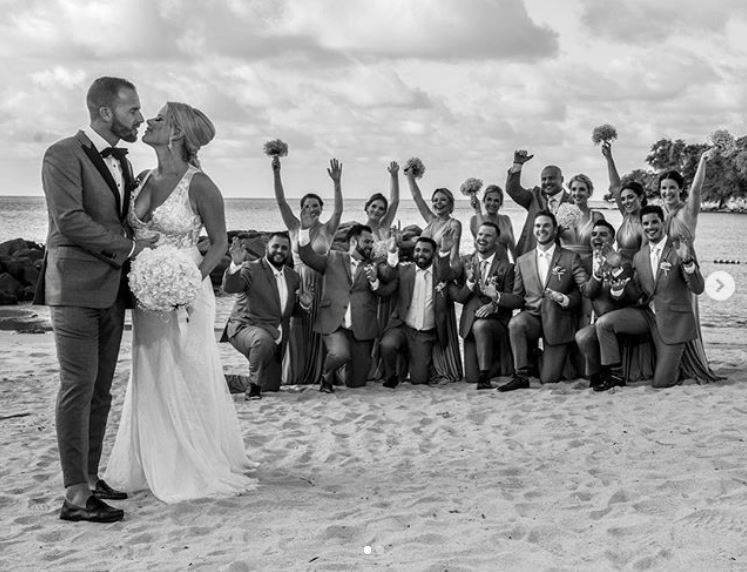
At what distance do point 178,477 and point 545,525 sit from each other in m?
2.02

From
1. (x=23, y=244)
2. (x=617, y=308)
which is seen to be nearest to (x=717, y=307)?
(x=617, y=308)

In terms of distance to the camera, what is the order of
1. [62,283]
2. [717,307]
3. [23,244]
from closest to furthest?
[62,283] → [717,307] → [23,244]

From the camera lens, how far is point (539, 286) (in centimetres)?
896

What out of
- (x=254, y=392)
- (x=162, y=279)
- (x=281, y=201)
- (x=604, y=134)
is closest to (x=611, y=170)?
(x=604, y=134)

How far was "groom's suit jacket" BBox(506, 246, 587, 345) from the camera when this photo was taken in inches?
349

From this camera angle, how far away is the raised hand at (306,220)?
961 centimetres

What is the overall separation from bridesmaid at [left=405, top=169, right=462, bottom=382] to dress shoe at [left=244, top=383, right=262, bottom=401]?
185 cm

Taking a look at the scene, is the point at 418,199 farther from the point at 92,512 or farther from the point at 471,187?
the point at 92,512

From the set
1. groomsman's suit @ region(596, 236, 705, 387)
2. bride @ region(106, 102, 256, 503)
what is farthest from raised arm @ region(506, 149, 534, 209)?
bride @ region(106, 102, 256, 503)

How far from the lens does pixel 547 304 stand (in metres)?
8.85

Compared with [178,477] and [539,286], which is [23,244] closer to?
[539,286]

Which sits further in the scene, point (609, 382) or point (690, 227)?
point (690, 227)

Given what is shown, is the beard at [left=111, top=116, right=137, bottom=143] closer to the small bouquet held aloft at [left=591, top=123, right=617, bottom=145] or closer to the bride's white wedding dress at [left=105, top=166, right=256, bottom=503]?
the bride's white wedding dress at [left=105, top=166, right=256, bottom=503]

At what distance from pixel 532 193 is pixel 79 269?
6.41 m
